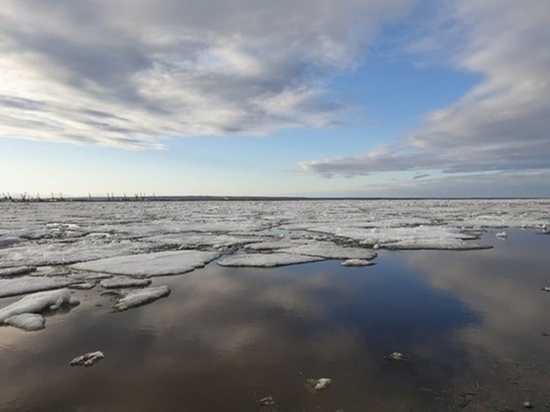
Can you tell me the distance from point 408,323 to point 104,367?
4.19 m

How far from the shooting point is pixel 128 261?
1060 cm

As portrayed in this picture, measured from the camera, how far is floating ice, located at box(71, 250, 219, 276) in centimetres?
948

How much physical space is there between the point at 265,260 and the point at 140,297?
14.4ft

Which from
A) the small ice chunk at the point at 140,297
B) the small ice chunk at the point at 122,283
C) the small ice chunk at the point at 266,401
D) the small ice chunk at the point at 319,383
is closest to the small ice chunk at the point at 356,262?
the small ice chunk at the point at 140,297

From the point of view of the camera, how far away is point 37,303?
260 inches

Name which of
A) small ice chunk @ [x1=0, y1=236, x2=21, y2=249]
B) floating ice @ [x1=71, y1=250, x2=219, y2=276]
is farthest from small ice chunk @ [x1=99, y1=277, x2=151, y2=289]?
small ice chunk @ [x1=0, y1=236, x2=21, y2=249]

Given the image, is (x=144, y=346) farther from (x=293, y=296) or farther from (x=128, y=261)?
(x=128, y=261)

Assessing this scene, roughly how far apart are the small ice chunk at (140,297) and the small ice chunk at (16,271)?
152 inches

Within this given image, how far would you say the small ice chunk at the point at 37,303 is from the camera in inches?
243

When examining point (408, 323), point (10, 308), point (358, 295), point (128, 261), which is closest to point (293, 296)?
point (358, 295)

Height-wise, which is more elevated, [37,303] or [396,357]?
[37,303]

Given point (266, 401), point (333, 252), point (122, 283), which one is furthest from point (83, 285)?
point (333, 252)

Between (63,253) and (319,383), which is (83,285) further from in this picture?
(319,383)

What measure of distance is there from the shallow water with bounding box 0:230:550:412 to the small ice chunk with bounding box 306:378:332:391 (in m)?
0.07
